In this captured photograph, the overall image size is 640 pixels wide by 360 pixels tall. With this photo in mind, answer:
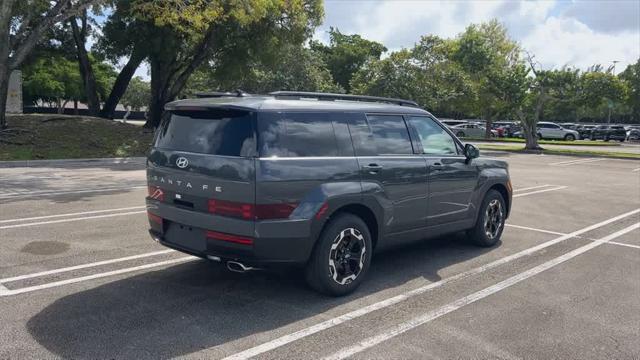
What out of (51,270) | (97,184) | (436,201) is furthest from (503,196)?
(97,184)

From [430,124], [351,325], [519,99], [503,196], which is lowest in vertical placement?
[351,325]

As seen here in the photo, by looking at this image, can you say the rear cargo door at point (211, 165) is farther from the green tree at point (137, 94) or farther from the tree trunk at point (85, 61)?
the green tree at point (137, 94)

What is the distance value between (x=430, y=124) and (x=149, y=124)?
21576mm

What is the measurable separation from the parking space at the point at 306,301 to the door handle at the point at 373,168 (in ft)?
3.83

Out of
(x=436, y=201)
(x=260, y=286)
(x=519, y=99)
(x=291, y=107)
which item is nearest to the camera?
(x=291, y=107)

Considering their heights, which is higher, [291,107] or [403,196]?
[291,107]

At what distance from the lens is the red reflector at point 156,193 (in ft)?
16.7

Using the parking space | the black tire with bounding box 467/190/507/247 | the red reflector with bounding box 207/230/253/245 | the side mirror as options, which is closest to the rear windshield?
the red reflector with bounding box 207/230/253/245

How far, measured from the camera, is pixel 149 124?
2564 centimetres

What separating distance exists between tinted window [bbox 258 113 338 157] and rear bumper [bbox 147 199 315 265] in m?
0.60

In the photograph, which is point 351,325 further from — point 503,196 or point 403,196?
point 503,196

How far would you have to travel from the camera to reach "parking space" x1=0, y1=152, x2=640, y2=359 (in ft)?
13.1

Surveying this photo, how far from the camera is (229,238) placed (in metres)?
4.48

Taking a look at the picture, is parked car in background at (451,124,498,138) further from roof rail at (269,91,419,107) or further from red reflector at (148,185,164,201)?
red reflector at (148,185,164,201)
